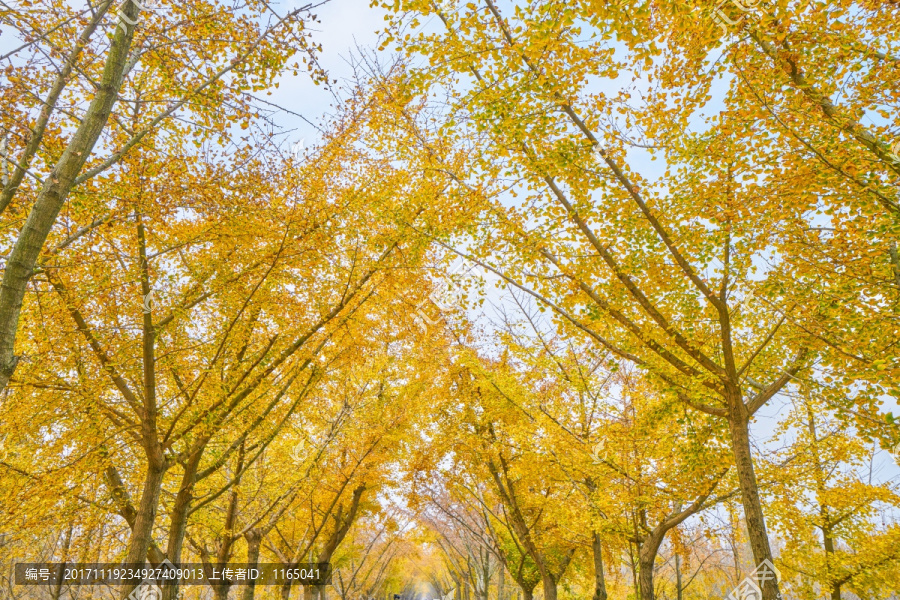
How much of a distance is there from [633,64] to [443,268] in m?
3.65

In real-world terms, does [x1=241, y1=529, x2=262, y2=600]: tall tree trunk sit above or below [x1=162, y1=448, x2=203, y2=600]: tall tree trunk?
below

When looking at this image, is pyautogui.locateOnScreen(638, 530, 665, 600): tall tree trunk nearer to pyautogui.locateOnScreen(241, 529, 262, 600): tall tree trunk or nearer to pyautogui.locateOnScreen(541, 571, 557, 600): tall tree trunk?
pyautogui.locateOnScreen(541, 571, 557, 600): tall tree trunk

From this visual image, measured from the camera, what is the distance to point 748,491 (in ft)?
16.4

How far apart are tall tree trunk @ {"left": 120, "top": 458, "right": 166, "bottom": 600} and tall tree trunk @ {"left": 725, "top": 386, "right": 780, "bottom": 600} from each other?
6980mm

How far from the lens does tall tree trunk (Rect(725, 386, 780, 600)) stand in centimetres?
475

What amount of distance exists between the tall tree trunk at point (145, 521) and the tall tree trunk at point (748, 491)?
6.98 metres

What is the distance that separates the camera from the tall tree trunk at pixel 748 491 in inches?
187

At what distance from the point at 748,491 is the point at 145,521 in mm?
7223

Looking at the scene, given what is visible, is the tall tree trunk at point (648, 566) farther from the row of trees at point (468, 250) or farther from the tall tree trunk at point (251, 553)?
the tall tree trunk at point (251, 553)

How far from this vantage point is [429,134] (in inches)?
249

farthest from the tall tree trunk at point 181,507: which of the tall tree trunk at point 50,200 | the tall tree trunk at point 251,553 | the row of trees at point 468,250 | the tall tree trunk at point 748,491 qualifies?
the tall tree trunk at point 748,491

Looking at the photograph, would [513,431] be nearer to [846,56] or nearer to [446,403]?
[446,403]

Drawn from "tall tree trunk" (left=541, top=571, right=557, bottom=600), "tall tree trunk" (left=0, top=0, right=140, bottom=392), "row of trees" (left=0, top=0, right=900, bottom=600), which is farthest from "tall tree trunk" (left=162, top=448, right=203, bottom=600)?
"tall tree trunk" (left=541, top=571, right=557, bottom=600)

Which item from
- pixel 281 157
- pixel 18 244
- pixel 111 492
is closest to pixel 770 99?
pixel 281 157
